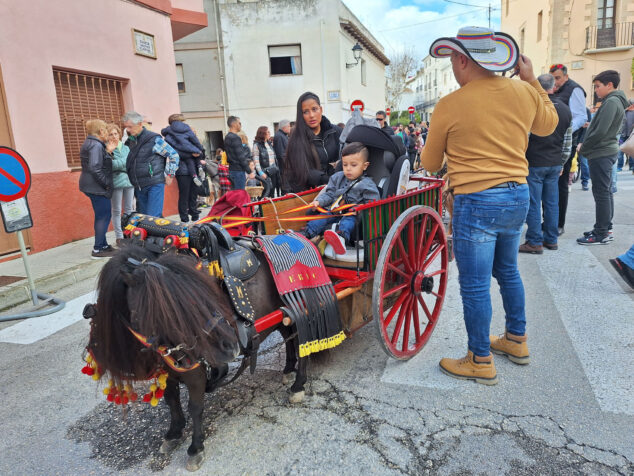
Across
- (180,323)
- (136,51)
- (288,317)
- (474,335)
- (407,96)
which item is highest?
(407,96)

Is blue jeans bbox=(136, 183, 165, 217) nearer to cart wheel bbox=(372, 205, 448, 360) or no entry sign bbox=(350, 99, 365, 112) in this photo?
no entry sign bbox=(350, 99, 365, 112)

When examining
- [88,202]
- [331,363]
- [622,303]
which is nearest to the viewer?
[331,363]

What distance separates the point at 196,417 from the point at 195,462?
0.72 ft

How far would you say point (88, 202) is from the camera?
7160mm

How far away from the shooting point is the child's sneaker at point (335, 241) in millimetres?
2789

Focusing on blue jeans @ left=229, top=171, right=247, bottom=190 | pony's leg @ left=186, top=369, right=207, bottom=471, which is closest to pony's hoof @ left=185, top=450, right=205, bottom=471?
pony's leg @ left=186, top=369, right=207, bottom=471

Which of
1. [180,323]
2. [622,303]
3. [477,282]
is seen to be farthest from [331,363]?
[622,303]

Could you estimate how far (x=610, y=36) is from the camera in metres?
21.1

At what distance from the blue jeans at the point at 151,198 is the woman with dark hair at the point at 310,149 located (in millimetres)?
2494

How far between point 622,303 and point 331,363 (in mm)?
2709

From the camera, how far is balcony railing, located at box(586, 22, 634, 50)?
20906mm

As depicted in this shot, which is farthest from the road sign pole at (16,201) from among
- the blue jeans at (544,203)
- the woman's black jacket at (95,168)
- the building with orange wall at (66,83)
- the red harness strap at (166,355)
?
the blue jeans at (544,203)

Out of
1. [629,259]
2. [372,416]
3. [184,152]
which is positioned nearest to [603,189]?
[629,259]

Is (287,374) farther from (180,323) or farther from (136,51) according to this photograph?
(136,51)
